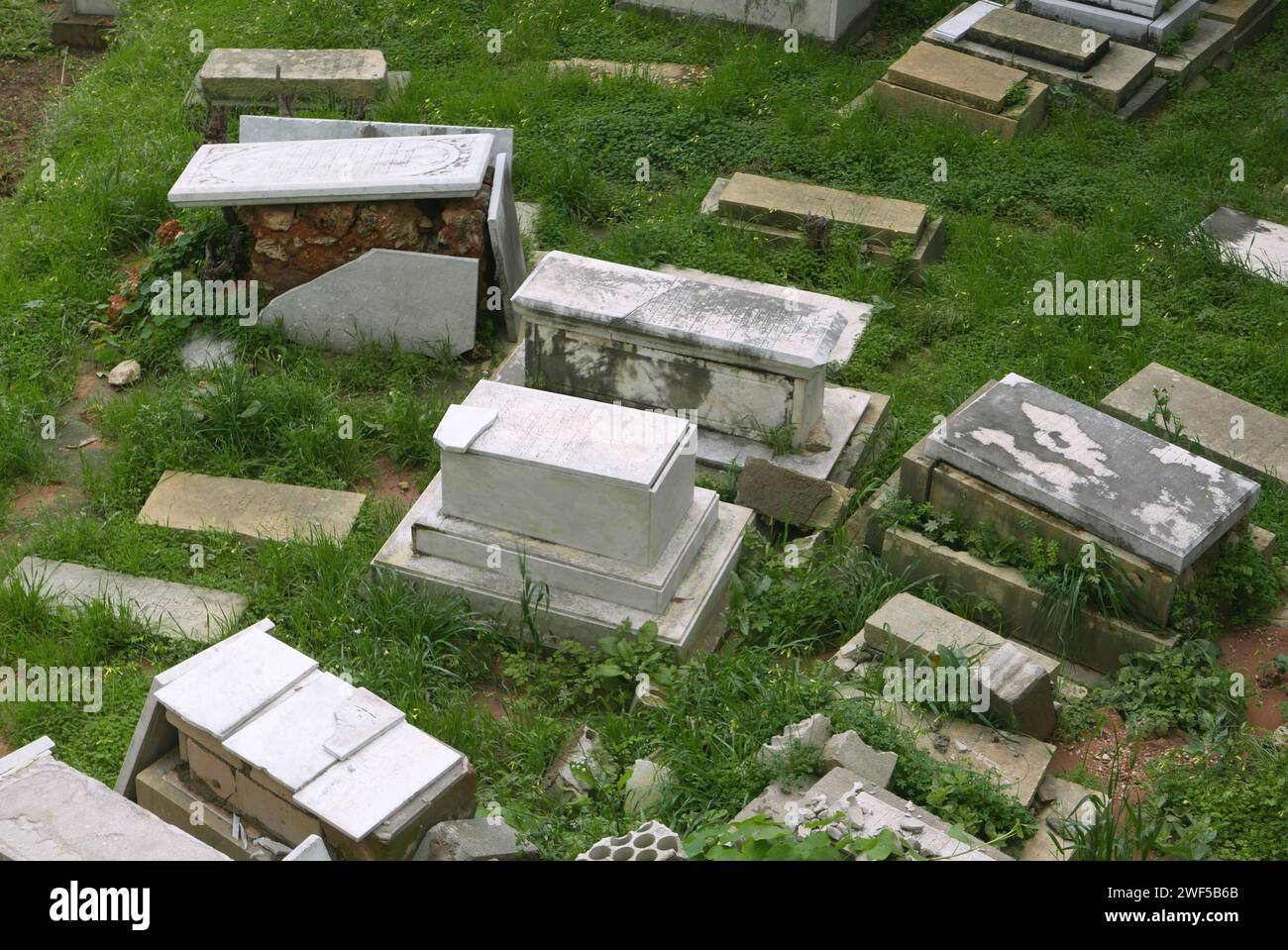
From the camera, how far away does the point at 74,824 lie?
4406 mm

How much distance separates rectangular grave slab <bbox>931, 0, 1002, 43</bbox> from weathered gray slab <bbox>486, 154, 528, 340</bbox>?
3.99 metres

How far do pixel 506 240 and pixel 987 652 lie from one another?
3.89 meters

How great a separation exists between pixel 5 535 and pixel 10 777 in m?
2.56

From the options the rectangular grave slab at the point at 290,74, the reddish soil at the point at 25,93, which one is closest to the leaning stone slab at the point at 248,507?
the reddish soil at the point at 25,93

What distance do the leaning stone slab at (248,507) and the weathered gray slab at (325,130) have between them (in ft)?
8.71

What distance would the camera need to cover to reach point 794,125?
10.1 meters

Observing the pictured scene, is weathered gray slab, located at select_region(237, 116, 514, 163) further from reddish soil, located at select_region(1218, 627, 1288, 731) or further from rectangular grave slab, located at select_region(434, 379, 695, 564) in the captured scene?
reddish soil, located at select_region(1218, 627, 1288, 731)

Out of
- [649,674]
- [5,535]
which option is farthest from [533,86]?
[649,674]

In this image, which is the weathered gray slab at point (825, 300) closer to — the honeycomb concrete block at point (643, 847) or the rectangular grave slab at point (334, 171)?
the rectangular grave slab at point (334, 171)

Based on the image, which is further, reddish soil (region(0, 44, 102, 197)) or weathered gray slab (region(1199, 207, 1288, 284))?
reddish soil (region(0, 44, 102, 197))

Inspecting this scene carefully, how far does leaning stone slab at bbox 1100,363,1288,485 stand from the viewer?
22.5 feet

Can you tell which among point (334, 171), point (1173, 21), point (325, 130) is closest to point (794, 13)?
point (1173, 21)

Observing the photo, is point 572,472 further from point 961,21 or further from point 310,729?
point 961,21

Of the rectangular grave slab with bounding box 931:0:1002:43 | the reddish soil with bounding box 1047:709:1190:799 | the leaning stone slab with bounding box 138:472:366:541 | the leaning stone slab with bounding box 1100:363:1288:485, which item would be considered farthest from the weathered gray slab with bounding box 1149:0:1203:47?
the leaning stone slab with bounding box 138:472:366:541
